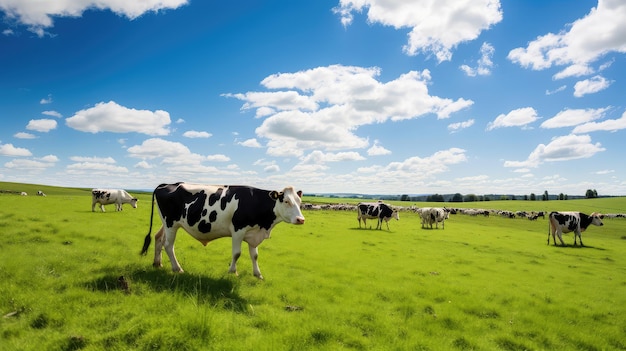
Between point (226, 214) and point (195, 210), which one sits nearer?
point (226, 214)

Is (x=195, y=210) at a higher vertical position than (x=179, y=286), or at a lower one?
higher

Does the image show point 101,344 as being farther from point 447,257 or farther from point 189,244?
point 447,257

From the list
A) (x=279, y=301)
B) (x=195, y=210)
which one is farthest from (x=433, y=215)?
(x=279, y=301)

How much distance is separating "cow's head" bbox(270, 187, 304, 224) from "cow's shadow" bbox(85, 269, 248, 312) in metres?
2.26

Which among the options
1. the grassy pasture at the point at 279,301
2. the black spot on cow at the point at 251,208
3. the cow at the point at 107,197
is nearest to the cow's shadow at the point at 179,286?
the grassy pasture at the point at 279,301

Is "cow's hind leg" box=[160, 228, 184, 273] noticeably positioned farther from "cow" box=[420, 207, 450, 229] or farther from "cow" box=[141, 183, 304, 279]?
"cow" box=[420, 207, 450, 229]

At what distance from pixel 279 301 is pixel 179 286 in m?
2.36

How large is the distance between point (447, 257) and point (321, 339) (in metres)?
13.1

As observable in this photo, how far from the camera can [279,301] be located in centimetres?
813

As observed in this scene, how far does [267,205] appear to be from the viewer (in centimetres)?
1004

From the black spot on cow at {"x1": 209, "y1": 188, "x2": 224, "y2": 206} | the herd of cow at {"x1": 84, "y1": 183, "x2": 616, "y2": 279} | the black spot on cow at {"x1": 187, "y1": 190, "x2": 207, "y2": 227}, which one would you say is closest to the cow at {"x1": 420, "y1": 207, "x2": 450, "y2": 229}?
the herd of cow at {"x1": 84, "y1": 183, "x2": 616, "y2": 279}

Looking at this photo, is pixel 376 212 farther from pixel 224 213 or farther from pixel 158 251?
pixel 158 251

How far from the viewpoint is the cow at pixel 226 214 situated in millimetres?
9734

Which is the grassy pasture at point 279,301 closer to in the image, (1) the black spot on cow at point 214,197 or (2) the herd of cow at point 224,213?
(2) the herd of cow at point 224,213
